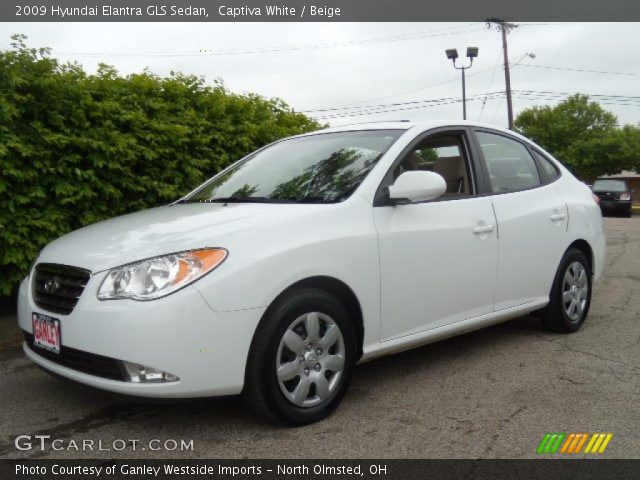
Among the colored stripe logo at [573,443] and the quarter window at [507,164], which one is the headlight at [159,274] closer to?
the colored stripe logo at [573,443]

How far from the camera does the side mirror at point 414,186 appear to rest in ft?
11.8

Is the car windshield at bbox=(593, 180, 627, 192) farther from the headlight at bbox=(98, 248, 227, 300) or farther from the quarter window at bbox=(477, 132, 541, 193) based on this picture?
the headlight at bbox=(98, 248, 227, 300)

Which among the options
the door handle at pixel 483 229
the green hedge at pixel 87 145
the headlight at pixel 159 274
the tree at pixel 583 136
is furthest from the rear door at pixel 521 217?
the tree at pixel 583 136

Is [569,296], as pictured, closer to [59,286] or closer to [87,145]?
[59,286]

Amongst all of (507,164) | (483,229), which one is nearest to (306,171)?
(483,229)

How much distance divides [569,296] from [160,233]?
3.40m

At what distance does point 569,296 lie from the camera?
5082mm

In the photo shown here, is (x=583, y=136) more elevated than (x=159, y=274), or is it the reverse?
(x=583, y=136)

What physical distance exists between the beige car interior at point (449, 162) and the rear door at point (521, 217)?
0.53ft

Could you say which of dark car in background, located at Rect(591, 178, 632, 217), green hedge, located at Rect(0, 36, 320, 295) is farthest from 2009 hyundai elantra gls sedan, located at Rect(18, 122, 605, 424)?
dark car in background, located at Rect(591, 178, 632, 217)

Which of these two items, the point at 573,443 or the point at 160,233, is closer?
the point at 573,443

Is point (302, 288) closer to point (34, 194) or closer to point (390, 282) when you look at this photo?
point (390, 282)

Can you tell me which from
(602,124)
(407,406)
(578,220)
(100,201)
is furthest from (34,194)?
(602,124)

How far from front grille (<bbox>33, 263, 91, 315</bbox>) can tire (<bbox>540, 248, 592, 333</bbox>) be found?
3488 mm
